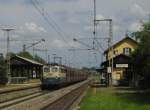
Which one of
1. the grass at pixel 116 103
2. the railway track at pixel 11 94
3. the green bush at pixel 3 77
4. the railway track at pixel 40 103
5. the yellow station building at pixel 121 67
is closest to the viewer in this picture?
the grass at pixel 116 103

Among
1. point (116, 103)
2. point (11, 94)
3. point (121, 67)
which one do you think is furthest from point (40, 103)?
point (121, 67)

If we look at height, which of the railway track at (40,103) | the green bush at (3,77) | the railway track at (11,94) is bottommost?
the railway track at (40,103)

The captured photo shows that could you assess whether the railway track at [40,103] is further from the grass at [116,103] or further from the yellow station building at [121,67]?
the yellow station building at [121,67]

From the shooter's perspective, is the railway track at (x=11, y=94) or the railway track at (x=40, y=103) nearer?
the railway track at (x=40, y=103)

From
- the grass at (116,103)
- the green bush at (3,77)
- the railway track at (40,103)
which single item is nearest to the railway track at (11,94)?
the railway track at (40,103)

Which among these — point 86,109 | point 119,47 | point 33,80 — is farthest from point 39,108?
point 119,47

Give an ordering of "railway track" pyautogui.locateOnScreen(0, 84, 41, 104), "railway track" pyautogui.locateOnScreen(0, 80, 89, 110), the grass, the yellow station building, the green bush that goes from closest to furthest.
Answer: the grass → "railway track" pyautogui.locateOnScreen(0, 80, 89, 110) → "railway track" pyautogui.locateOnScreen(0, 84, 41, 104) → the yellow station building → the green bush

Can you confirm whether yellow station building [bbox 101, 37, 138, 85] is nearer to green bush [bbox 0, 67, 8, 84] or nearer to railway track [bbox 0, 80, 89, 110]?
green bush [bbox 0, 67, 8, 84]

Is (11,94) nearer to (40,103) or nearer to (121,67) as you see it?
(40,103)

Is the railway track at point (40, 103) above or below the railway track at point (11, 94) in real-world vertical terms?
below

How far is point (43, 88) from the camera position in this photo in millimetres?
58000

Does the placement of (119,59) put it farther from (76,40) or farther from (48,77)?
(48,77)

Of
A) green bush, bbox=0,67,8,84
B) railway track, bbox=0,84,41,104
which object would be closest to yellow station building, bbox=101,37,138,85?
railway track, bbox=0,84,41,104

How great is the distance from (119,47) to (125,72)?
27.7 m
